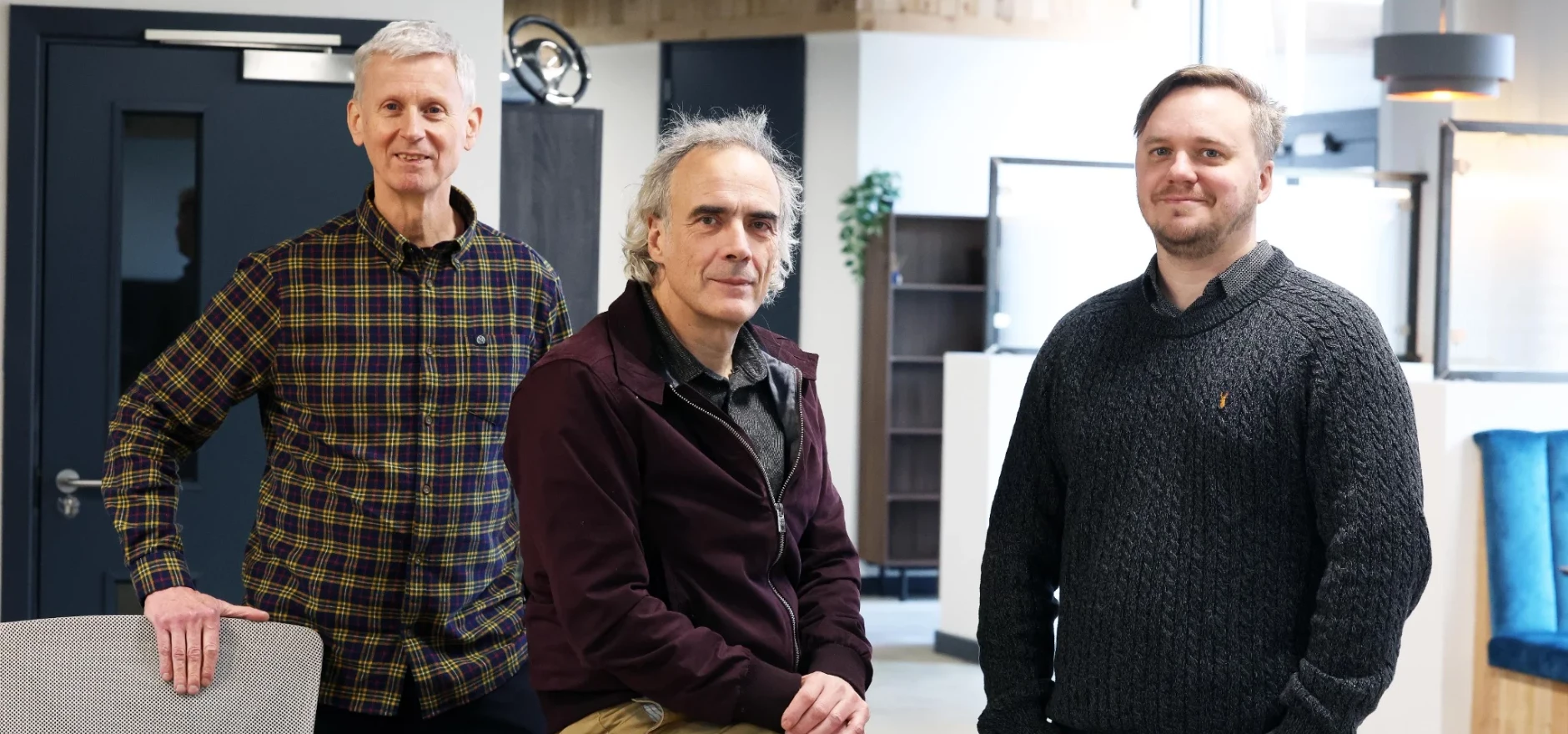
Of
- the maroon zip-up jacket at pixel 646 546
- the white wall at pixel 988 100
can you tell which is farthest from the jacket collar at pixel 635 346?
the white wall at pixel 988 100

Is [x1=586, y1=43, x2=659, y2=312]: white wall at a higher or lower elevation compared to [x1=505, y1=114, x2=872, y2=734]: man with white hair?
higher

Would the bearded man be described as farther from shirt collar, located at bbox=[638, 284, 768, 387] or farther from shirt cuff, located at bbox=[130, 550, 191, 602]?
shirt cuff, located at bbox=[130, 550, 191, 602]

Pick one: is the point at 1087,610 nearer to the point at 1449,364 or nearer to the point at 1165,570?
the point at 1165,570

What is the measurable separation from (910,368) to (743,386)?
7.31 meters

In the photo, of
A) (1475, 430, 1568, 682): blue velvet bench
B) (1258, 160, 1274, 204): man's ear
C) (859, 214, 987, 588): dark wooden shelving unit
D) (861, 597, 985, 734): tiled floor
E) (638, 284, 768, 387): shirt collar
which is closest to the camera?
(638, 284, 768, 387): shirt collar

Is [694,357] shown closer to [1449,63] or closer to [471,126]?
[471,126]

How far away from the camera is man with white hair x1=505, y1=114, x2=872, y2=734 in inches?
67.1

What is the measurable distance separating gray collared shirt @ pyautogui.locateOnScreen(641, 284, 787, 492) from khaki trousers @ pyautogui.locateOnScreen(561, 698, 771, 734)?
28cm

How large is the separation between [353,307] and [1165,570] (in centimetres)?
→ 115

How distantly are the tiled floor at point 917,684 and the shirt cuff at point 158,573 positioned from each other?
393cm

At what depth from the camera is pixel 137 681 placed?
1.92 meters

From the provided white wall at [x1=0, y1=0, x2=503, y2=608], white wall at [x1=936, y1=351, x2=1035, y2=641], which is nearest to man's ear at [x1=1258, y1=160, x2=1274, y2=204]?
white wall at [x1=0, y1=0, x2=503, y2=608]

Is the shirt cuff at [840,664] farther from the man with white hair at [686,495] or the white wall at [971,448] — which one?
the white wall at [971,448]

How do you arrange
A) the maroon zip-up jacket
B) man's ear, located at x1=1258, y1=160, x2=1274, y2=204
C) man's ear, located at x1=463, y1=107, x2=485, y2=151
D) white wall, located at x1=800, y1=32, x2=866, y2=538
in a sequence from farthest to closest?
white wall, located at x1=800, y1=32, x2=866, y2=538 < man's ear, located at x1=463, y1=107, x2=485, y2=151 < man's ear, located at x1=1258, y1=160, x2=1274, y2=204 < the maroon zip-up jacket
